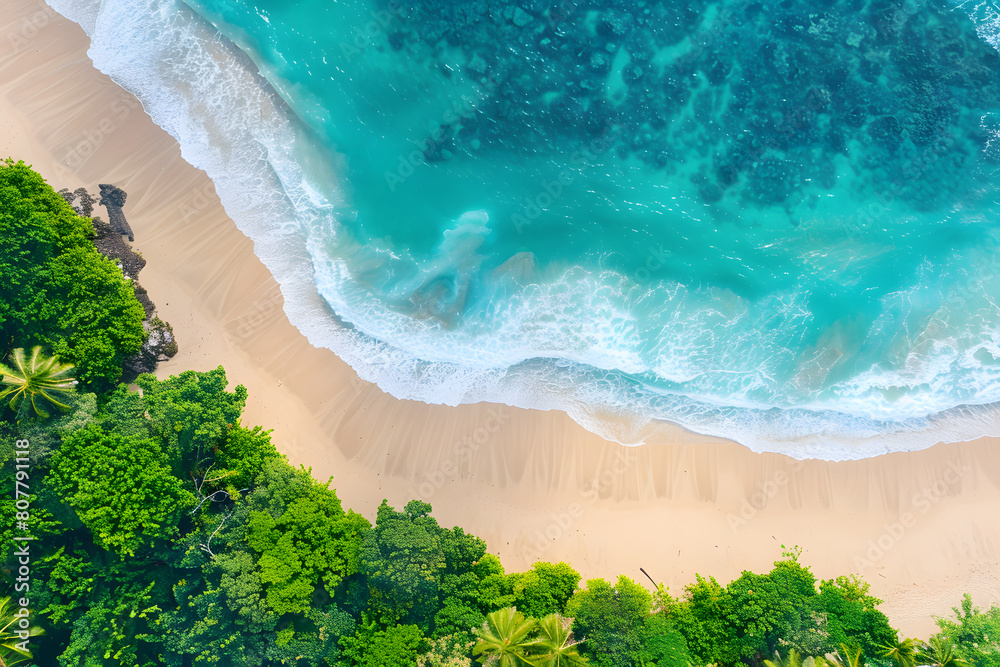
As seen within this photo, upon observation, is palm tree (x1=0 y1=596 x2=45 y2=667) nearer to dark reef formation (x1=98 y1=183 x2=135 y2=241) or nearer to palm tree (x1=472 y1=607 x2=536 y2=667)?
dark reef formation (x1=98 y1=183 x2=135 y2=241)

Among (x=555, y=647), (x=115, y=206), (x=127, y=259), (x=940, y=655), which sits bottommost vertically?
(x=555, y=647)

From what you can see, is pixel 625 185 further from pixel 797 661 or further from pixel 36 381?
pixel 36 381

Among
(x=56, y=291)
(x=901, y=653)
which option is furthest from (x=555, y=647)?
(x=56, y=291)

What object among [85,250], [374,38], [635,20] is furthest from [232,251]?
[635,20]

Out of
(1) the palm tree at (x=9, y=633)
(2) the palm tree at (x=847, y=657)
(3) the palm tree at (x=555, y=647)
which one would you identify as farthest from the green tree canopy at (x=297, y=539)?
(2) the palm tree at (x=847, y=657)

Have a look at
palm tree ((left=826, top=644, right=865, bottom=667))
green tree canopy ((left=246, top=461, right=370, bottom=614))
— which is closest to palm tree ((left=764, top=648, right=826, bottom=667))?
palm tree ((left=826, top=644, right=865, bottom=667))
